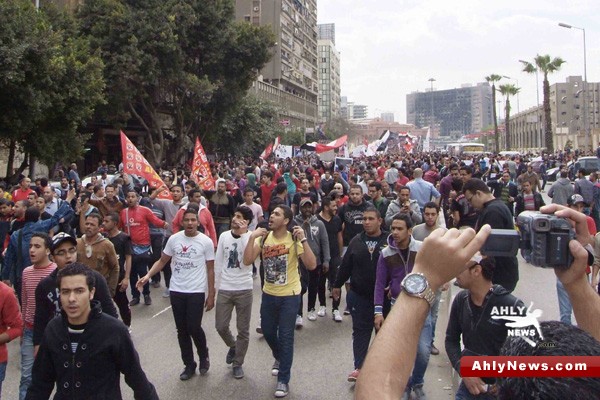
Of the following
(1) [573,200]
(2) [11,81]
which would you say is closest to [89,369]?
(1) [573,200]

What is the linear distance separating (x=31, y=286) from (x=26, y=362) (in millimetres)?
630

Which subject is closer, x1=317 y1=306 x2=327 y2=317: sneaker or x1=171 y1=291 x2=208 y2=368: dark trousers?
x1=171 y1=291 x2=208 y2=368: dark trousers

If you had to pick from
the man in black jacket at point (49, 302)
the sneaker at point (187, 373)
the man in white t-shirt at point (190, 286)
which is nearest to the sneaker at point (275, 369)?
the man in white t-shirt at point (190, 286)

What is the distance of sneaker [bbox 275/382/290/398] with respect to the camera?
19.2 ft

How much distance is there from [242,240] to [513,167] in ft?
58.3

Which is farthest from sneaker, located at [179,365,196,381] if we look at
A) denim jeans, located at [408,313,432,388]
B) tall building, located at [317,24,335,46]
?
tall building, located at [317,24,335,46]

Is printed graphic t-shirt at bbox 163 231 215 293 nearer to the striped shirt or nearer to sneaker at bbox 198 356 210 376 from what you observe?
sneaker at bbox 198 356 210 376

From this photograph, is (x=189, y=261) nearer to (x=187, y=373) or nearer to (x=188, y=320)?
(x=188, y=320)

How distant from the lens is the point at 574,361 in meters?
1.39

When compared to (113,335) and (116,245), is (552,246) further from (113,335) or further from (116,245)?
(116,245)

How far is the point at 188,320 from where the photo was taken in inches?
250

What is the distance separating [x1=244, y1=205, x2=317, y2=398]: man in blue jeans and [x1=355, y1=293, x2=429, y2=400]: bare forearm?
446 centimetres

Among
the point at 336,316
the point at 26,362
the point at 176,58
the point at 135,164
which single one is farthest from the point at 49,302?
the point at 176,58

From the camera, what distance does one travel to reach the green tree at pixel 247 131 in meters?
40.5
